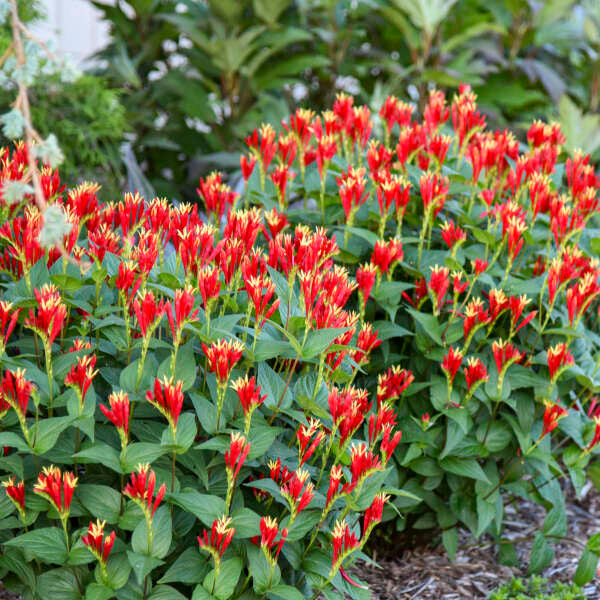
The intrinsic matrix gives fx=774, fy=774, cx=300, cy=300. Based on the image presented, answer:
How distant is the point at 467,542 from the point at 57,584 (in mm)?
1742

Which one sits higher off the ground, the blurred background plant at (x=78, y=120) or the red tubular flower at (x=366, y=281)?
the red tubular flower at (x=366, y=281)

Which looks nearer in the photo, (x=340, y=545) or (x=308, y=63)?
(x=340, y=545)

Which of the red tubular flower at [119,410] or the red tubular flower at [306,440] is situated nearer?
the red tubular flower at [119,410]

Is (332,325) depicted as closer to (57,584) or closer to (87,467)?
(87,467)

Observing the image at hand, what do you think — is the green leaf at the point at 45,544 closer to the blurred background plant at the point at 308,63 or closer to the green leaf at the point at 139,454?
the green leaf at the point at 139,454

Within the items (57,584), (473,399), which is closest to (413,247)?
(473,399)

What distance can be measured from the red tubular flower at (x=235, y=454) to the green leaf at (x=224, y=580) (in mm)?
218

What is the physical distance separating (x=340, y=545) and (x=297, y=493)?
0.55 feet

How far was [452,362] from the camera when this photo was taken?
219 centimetres

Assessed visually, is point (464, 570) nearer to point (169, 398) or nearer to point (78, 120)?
point (169, 398)

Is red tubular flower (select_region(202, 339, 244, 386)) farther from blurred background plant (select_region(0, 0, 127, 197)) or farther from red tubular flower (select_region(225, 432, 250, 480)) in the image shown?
blurred background plant (select_region(0, 0, 127, 197))

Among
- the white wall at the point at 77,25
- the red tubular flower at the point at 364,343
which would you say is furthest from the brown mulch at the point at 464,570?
the white wall at the point at 77,25

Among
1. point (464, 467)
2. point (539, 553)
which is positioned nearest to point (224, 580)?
point (464, 467)

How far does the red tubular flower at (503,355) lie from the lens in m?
2.21
